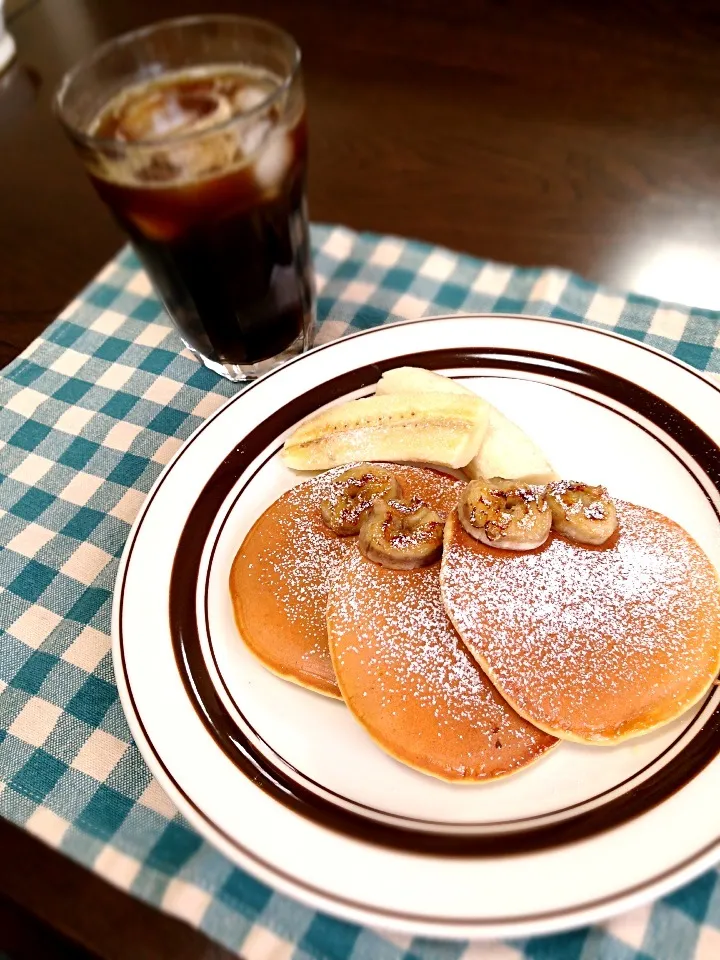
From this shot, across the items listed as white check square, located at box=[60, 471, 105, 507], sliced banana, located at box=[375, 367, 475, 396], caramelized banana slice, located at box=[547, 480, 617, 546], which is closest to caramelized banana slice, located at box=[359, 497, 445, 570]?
caramelized banana slice, located at box=[547, 480, 617, 546]

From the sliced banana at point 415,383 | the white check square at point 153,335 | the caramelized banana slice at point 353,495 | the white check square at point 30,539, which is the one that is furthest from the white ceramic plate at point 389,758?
the white check square at point 153,335

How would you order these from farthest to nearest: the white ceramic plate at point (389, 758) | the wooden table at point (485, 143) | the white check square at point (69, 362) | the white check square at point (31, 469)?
the wooden table at point (485, 143)
the white check square at point (69, 362)
the white check square at point (31, 469)
the white ceramic plate at point (389, 758)

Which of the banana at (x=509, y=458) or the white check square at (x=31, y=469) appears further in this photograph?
the white check square at (x=31, y=469)

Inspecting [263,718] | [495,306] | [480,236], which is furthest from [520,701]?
[480,236]

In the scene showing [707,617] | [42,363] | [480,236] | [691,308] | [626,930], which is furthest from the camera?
[480,236]

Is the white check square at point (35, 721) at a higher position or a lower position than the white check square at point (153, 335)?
lower

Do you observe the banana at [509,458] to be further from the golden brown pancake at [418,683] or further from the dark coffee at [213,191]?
the dark coffee at [213,191]

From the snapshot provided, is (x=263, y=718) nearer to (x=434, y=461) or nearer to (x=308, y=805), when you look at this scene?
(x=308, y=805)

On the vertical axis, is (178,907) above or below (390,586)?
below
